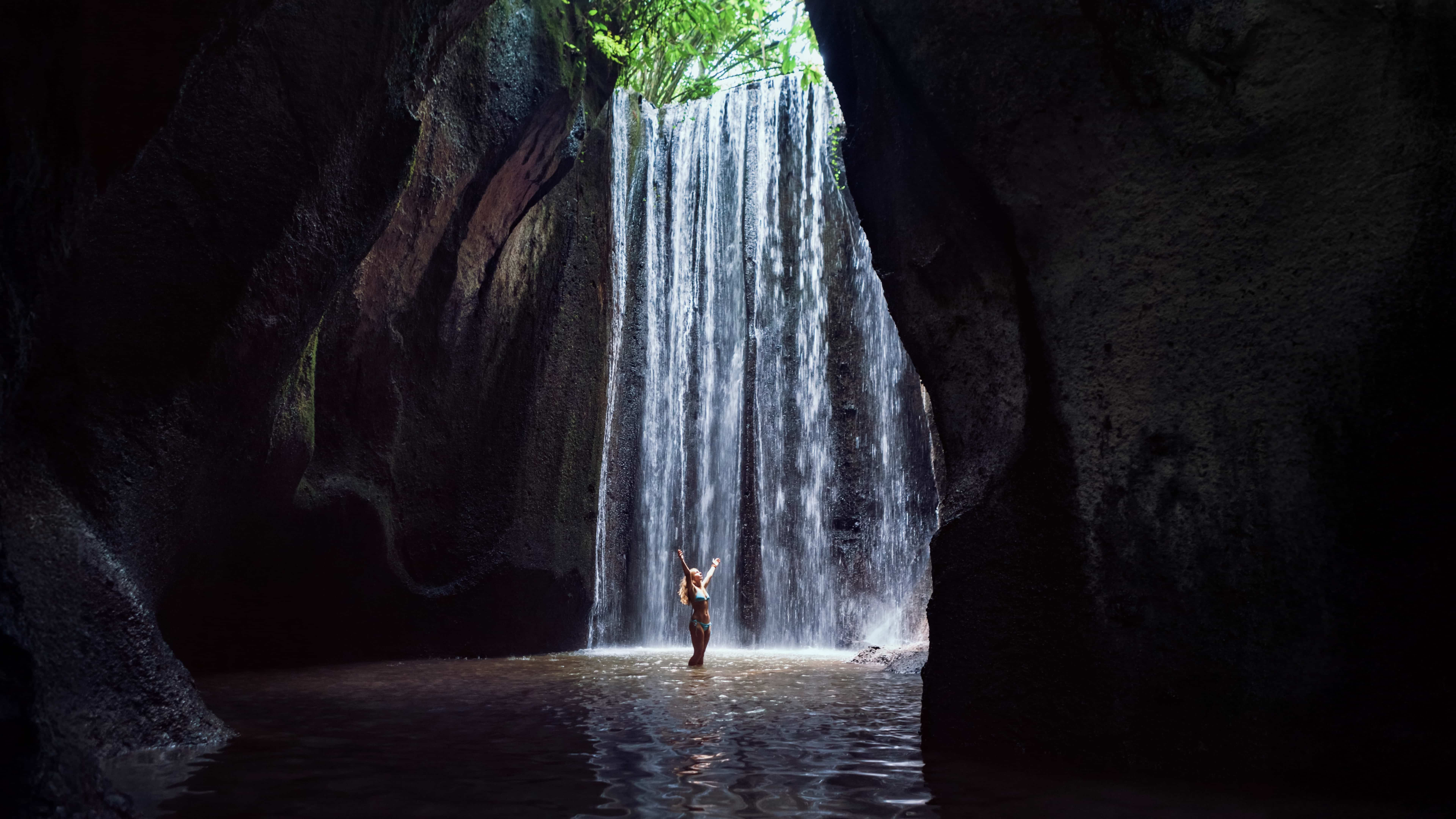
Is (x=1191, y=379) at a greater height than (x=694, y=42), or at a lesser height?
lesser

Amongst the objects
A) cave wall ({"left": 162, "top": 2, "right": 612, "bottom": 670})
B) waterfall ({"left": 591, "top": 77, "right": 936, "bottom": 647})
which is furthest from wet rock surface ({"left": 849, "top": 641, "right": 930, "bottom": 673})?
cave wall ({"left": 162, "top": 2, "right": 612, "bottom": 670})

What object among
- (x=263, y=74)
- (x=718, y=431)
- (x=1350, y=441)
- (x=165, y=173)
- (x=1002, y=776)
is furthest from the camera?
(x=718, y=431)

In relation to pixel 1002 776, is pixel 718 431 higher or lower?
higher

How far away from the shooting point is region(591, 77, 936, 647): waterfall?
12781 millimetres

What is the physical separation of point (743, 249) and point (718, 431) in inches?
126

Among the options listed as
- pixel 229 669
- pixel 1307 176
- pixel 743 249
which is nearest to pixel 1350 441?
pixel 1307 176

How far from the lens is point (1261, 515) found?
3.11m

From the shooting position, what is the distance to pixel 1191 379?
3.34 metres

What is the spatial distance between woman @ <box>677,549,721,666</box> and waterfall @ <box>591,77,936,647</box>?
318 cm

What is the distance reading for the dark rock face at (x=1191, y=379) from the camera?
2.90 metres

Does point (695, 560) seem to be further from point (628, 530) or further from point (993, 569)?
point (993, 569)

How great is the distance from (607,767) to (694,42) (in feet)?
40.8

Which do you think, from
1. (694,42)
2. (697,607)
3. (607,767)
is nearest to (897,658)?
(697,607)

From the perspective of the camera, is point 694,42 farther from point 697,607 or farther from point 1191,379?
point 1191,379
